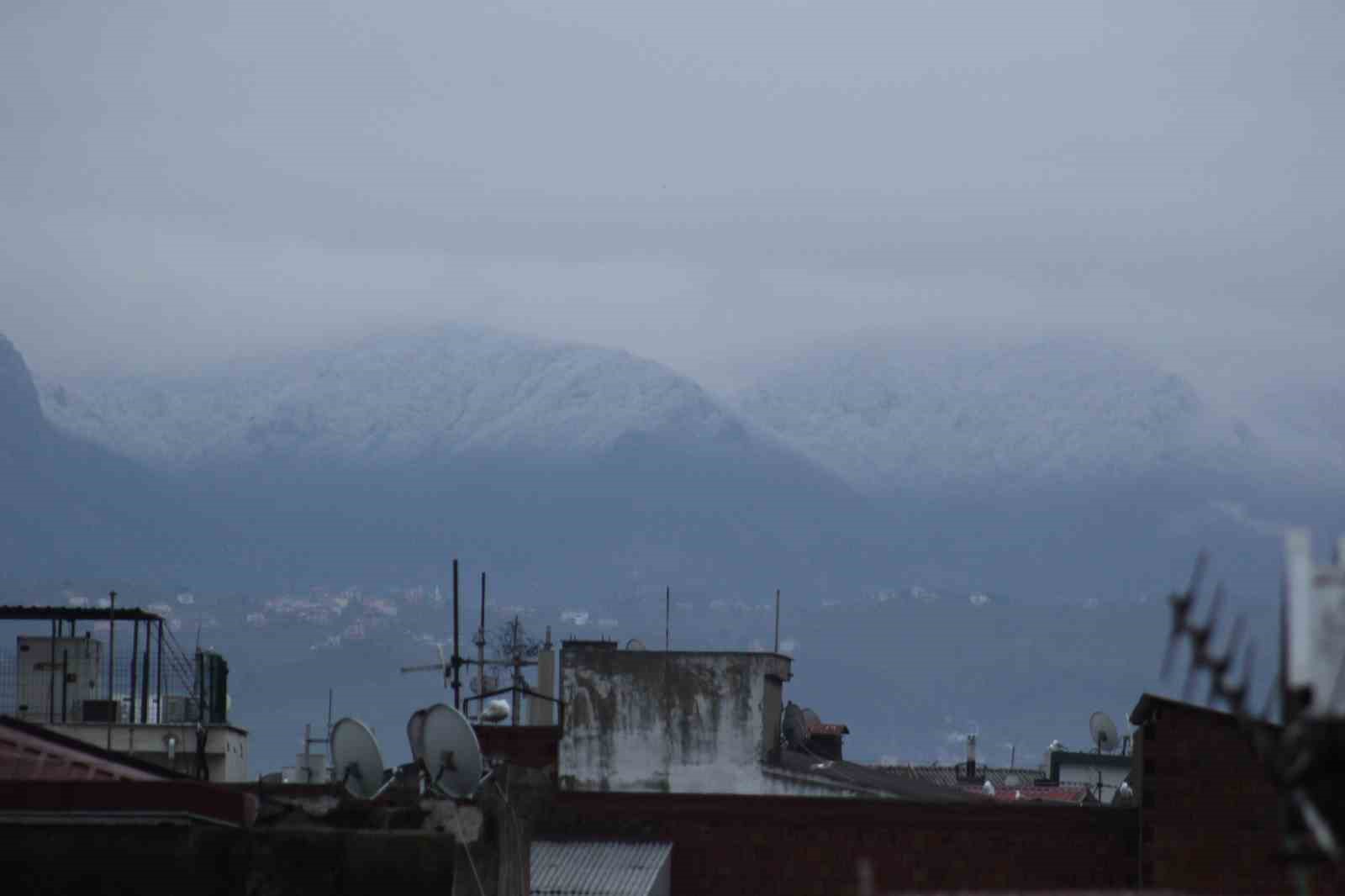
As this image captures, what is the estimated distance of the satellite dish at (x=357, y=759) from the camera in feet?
92.4

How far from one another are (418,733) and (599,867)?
361 inches

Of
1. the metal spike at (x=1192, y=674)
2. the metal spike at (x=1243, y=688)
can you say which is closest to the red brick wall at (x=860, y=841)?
the metal spike at (x=1192, y=674)

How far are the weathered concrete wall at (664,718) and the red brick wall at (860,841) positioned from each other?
972 centimetres

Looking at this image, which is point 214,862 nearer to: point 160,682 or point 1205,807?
point 1205,807

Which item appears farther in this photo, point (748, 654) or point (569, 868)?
point (748, 654)

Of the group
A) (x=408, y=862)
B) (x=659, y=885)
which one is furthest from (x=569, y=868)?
(x=408, y=862)

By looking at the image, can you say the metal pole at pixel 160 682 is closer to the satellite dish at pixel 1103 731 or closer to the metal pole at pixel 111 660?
the metal pole at pixel 111 660

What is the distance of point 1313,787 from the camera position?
38.5 feet

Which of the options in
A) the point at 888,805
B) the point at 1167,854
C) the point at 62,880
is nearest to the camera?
the point at 62,880

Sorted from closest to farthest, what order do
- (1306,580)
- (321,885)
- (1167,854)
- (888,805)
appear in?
(1306,580) < (321,885) < (1167,854) < (888,805)

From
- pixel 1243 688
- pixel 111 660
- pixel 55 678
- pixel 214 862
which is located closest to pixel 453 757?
pixel 214 862

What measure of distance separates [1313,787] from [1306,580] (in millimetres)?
972

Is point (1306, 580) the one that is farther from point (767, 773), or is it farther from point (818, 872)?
point (767, 773)

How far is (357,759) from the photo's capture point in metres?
28.2
